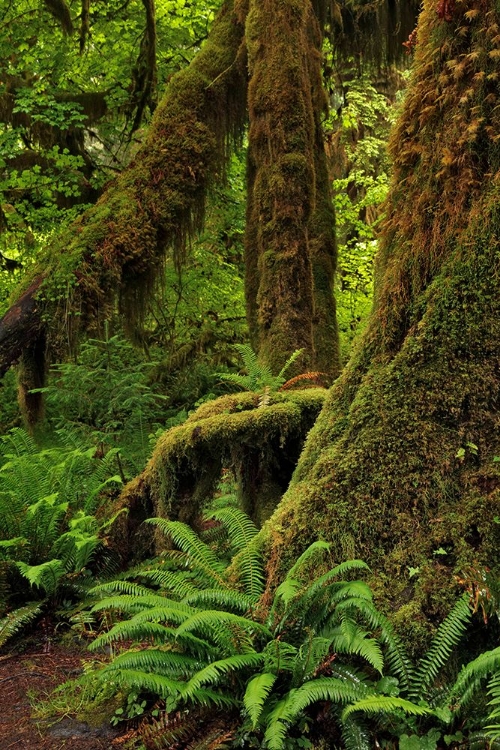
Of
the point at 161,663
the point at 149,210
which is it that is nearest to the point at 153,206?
→ the point at 149,210

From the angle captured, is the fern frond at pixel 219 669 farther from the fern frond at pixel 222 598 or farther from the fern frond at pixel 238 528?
the fern frond at pixel 238 528

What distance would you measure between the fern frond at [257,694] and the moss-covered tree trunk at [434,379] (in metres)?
0.67

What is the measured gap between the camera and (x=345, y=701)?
2.62 meters

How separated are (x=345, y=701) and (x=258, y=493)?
2332mm

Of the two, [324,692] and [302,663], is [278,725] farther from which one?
[302,663]

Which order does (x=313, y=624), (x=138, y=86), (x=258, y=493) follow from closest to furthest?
(x=313, y=624)
(x=258, y=493)
(x=138, y=86)

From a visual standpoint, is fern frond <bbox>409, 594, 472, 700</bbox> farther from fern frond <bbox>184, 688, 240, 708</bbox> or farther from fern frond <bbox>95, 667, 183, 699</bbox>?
fern frond <bbox>95, 667, 183, 699</bbox>

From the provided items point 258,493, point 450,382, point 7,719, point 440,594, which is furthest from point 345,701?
point 258,493

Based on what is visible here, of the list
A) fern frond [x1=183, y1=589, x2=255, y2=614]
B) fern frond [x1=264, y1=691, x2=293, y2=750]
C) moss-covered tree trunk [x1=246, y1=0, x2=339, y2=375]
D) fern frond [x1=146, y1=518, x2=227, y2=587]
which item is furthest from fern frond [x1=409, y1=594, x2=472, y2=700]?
moss-covered tree trunk [x1=246, y1=0, x2=339, y2=375]

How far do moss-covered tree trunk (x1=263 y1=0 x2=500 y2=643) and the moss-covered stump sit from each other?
4.37ft

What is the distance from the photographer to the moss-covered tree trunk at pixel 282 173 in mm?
5934

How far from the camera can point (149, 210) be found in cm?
670

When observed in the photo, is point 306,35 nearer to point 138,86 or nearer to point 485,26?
point 485,26

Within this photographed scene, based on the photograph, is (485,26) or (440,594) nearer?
(440,594)
